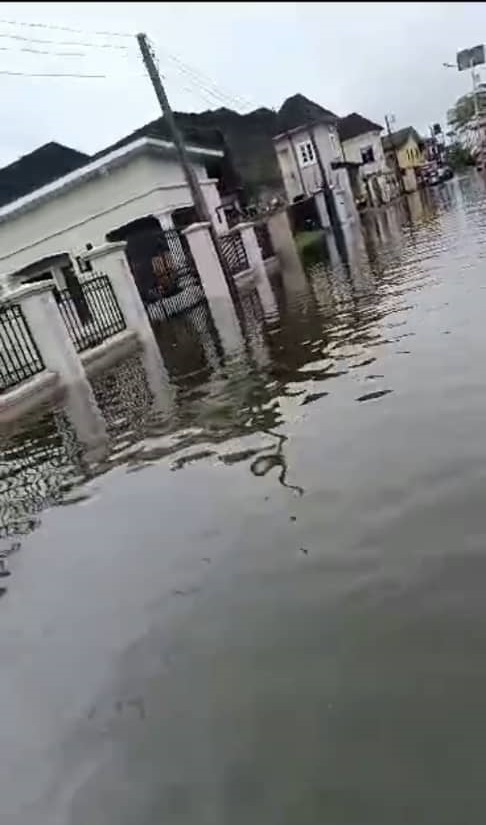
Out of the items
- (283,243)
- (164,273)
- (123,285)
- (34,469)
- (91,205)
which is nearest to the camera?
(34,469)

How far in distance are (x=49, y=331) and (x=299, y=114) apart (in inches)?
1698

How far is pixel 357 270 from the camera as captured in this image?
14.7 metres

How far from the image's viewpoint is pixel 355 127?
59812mm

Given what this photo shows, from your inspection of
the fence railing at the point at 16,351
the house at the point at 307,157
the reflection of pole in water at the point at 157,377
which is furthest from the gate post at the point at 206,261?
the house at the point at 307,157

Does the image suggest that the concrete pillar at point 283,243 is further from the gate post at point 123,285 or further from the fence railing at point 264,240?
the gate post at point 123,285

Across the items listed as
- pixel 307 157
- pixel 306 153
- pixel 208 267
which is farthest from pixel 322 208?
pixel 208 267

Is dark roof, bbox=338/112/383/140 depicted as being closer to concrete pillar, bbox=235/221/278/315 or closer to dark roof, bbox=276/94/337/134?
dark roof, bbox=276/94/337/134

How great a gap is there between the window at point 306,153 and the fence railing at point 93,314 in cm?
3428

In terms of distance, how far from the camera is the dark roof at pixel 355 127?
5939cm

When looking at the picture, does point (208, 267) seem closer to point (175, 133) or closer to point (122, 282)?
point (175, 133)

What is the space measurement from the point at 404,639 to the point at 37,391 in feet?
29.9

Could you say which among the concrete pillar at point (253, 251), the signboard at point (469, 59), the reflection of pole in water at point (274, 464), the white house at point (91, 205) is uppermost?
the white house at point (91, 205)

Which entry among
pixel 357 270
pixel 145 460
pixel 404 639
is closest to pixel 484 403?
pixel 404 639

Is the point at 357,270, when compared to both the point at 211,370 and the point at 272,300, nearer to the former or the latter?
the point at 272,300
